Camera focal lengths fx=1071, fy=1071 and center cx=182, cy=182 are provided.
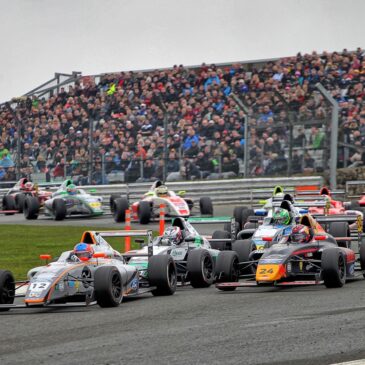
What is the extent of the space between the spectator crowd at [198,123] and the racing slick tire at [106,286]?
56.2 ft

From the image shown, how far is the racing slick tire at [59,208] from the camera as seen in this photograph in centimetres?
3141

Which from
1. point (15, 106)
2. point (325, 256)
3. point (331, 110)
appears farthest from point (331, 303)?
point (15, 106)

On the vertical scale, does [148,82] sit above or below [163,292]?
above

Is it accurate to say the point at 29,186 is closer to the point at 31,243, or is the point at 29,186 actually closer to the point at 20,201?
the point at 20,201

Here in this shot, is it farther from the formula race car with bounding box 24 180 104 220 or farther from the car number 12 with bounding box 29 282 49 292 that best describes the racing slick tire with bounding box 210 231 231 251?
the formula race car with bounding box 24 180 104 220

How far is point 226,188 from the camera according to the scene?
108ft

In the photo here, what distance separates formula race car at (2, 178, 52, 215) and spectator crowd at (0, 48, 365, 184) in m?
1.10

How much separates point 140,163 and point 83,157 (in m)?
1.93

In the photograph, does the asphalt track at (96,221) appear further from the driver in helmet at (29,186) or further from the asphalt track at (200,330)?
the asphalt track at (200,330)

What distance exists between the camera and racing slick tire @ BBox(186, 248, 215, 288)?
619 inches

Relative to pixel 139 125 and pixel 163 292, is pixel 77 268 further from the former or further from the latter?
pixel 139 125

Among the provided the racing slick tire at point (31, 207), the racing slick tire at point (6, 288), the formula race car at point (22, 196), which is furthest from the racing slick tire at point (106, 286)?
the formula race car at point (22, 196)

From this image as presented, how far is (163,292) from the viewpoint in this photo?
1470cm

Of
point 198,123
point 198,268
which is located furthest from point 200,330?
point 198,123
